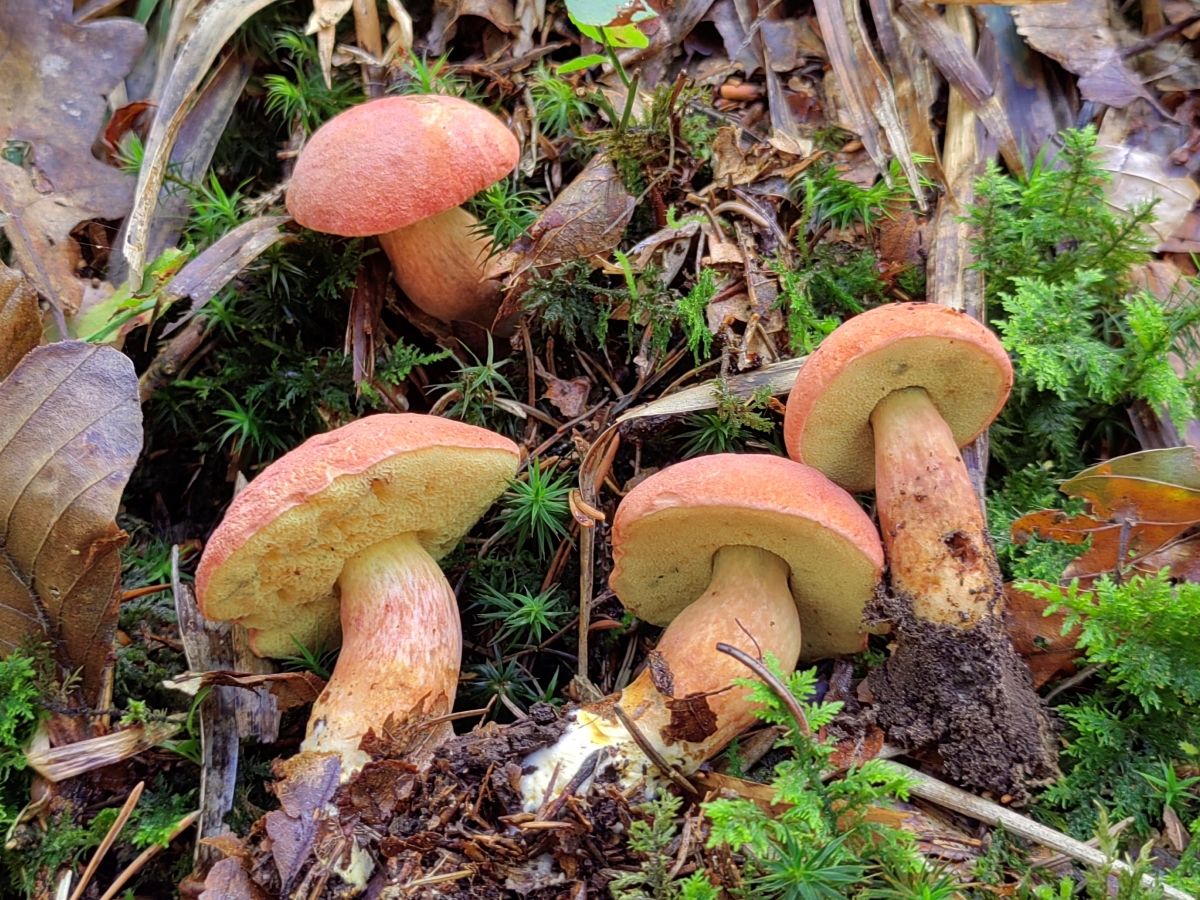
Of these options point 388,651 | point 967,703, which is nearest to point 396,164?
point 388,651

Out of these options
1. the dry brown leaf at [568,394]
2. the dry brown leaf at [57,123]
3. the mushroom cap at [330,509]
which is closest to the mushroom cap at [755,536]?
the mushroom cap at [330,509]

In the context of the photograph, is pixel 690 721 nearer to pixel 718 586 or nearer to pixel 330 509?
pixel 718 586

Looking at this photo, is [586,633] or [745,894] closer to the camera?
[745,894]

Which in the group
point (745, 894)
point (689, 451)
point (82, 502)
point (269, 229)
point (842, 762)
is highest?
point (269, 229)

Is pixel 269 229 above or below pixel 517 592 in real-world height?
above

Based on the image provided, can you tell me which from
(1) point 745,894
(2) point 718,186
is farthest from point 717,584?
(2) point 718,186

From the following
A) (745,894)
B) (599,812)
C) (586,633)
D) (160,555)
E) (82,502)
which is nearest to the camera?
(745,894)

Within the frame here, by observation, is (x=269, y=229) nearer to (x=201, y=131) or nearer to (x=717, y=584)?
(x=201, y=131)

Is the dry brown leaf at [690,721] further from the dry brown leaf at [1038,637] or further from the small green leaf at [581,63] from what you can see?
the small green leaf at [581,63]
